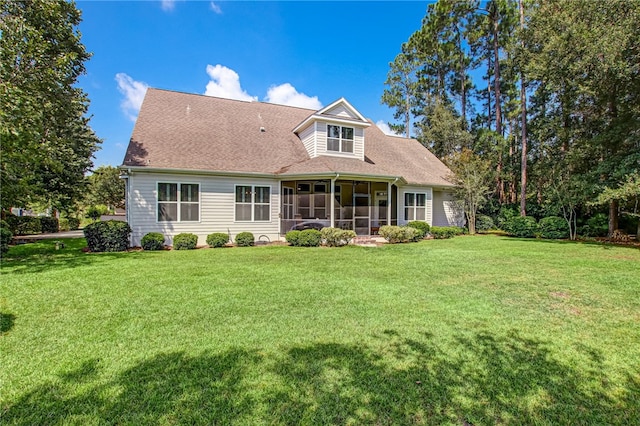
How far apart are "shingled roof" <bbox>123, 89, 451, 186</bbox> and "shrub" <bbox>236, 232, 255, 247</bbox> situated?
2876 mm

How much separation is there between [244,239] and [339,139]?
7.34 meters

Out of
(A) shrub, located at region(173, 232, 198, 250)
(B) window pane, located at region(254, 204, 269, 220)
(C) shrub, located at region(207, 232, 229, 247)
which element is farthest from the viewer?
(B) window pane, located at region(254, 204, 269, 220)

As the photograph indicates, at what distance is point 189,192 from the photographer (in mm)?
12961

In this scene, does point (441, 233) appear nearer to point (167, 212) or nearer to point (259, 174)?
point (259, 174)

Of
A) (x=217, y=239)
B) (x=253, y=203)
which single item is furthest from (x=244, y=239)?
(x=253, y=203)

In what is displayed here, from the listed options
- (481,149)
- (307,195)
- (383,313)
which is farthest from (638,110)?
(383,313)

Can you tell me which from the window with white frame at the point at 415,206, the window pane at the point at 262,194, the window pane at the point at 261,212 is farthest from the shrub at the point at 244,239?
the window with white frame at the point at 415,206

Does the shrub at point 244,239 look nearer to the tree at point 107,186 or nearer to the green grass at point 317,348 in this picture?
the green grass at point 317,348

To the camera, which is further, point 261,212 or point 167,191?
point 261,212

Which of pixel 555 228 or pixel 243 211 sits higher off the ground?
pixel 243 211

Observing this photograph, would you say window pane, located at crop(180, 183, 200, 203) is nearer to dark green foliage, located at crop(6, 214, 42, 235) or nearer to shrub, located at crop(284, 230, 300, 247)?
shrub, located at crop(284, 230, 300, 247)

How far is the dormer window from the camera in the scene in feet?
51.9

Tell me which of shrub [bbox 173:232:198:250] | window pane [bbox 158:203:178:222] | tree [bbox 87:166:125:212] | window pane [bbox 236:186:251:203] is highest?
tree [bbox 87:166:125:212]

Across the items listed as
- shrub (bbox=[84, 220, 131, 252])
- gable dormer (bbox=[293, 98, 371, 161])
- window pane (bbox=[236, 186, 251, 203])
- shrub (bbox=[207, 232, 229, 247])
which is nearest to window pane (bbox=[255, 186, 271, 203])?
window pane (bbox=[236, 186, 251, 203])
